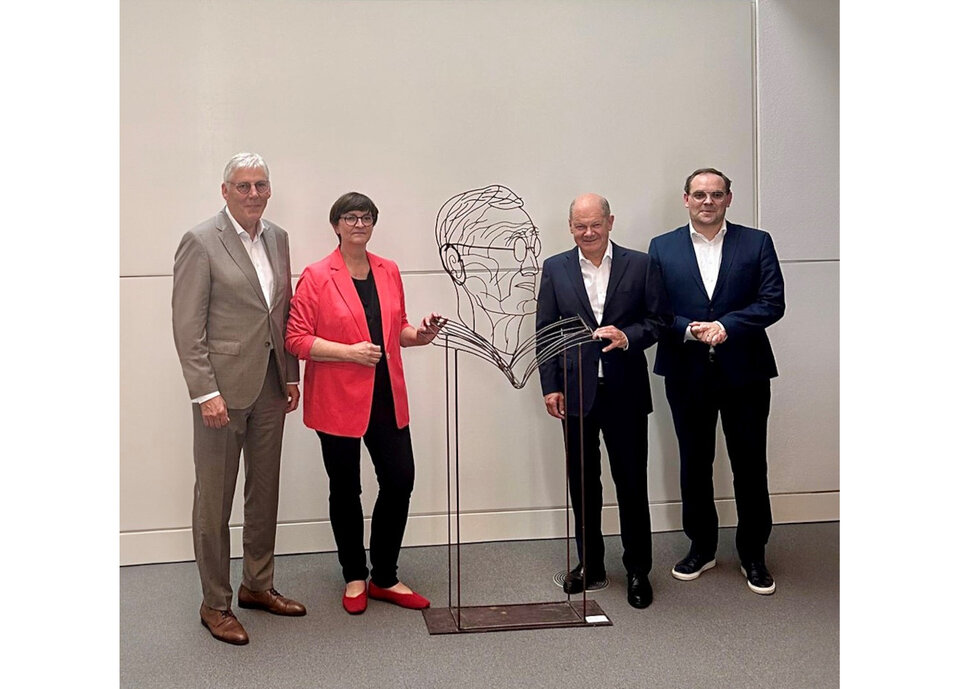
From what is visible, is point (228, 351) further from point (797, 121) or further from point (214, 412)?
point (797, 121)

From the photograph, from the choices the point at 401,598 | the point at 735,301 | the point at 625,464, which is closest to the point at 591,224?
the point at 735,301

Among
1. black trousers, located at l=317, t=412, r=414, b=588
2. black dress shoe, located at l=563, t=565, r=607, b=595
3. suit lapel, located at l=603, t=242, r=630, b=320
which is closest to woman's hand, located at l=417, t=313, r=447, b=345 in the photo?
black trousers, located at l=317, t=412, r=414, b=588

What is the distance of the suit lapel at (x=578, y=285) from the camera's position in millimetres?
4168

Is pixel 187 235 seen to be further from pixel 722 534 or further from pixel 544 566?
pixel 722 534

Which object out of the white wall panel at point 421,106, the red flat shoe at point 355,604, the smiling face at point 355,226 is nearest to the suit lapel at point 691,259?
the white wall panel at point 421,106

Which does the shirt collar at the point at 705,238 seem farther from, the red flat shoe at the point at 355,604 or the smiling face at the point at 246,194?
the red flat shoe at the point at 355,604

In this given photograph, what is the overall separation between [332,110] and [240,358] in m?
1.68

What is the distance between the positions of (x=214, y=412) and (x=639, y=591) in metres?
1.91

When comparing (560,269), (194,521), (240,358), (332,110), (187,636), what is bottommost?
(187,636)

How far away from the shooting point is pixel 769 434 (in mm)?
5359

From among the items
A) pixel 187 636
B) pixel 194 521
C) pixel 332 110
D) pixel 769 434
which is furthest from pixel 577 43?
pixel 187 636

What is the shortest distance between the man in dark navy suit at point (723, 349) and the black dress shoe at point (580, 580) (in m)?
0.37

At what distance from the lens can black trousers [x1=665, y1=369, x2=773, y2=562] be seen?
434 cm

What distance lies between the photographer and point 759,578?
427cm
